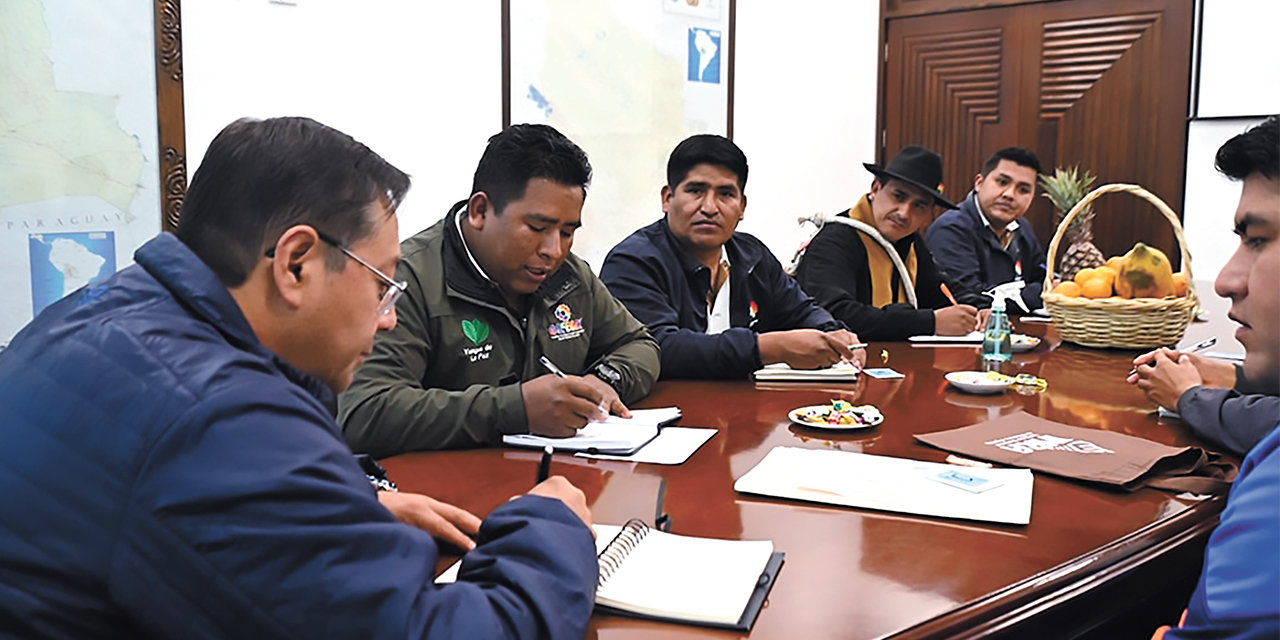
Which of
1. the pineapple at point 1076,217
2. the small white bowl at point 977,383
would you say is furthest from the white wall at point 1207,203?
the small white bowl at point 977,383

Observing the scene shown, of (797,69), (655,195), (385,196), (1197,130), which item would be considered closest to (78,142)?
(385,196)

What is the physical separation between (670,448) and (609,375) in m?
0.39

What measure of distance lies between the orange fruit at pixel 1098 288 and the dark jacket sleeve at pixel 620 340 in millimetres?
1279

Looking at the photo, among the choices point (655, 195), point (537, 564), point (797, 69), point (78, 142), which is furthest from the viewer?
point (797, 69)

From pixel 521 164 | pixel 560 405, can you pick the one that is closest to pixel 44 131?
pixel 521 164

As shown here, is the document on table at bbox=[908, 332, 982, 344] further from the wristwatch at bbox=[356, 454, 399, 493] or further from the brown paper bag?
the wristwatch at bbox=[356, 454, 399, 493]

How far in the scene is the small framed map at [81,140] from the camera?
92.2 inches

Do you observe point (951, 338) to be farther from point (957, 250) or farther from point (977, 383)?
point (957, 250)

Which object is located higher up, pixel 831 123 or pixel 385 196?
pixel 831 123

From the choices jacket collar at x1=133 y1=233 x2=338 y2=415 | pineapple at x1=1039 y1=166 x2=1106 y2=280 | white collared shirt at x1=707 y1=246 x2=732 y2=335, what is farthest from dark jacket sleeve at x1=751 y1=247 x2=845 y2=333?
jacket collar at x1=133 y1=233 x2=338 y2=415

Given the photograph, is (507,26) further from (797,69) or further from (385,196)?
(385,196)

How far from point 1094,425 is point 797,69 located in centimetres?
365

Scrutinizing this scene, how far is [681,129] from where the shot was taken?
439 cm

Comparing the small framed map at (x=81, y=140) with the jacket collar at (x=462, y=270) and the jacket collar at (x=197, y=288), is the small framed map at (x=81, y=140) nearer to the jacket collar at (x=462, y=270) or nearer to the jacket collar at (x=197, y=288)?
the jacket collar at (x=462, y=270)
